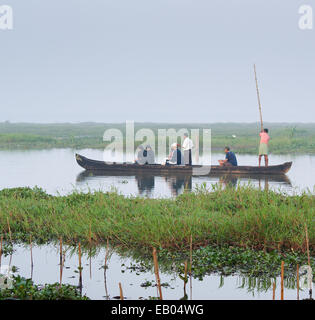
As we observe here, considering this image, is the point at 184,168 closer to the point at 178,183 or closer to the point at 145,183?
the point at 178,183

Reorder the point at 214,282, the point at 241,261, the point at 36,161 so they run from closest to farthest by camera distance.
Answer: the point at 214,282 < the point at 241,261 < the point at 36,161

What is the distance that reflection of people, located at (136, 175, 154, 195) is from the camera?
18684 millimetres

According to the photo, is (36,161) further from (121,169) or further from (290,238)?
(290,238)

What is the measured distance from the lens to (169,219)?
32.2 ft

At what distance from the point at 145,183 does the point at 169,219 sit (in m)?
10.9

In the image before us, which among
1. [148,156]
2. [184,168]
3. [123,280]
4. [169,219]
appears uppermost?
[148,156]

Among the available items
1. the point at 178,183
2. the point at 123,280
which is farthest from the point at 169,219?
the point at 178,183

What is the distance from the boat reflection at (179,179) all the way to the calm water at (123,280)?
31.6 feet

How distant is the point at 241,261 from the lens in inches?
342

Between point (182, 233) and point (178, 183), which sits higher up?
point (182, 233)

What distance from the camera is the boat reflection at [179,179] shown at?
65.2 ft

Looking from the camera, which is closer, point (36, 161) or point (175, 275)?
point (175, 275)
